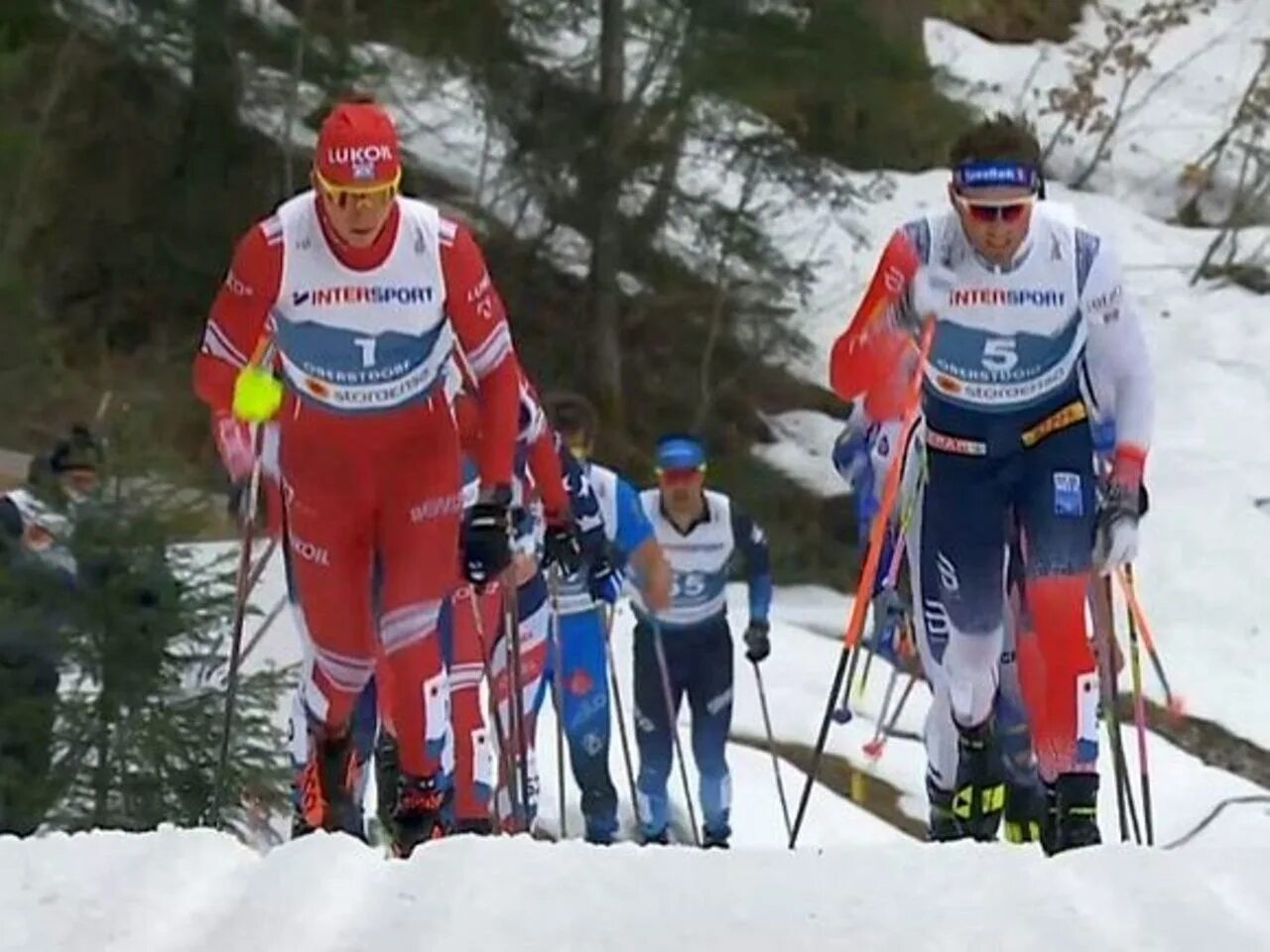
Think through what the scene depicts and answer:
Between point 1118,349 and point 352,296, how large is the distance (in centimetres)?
201

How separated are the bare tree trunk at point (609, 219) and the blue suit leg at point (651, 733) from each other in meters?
8.97

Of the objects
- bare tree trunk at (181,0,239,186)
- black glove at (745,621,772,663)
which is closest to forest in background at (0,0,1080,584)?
bare tree trunk at (181,0,239,186)

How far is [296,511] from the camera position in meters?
5.96

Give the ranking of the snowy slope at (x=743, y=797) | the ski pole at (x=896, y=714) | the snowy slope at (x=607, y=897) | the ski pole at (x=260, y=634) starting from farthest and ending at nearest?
the ski pole at (x=896, y=714), the snowy slope at (x=743, y=797), the ski pole at (x=260, y=634), the snowy slope at (x=607, y=897)

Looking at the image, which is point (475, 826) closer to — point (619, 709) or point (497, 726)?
point (497, 726)

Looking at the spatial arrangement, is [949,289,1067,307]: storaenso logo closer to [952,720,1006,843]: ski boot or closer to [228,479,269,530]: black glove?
[952,720,1006,843]: ski boot

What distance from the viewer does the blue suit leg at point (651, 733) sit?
30.8 feet

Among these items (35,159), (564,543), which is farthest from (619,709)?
(35,159)

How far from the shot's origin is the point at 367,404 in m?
5.83

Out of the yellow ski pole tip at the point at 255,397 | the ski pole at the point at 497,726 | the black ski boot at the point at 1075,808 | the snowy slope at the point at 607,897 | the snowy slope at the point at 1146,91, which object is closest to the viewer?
the snowy slope at the point at 607,897

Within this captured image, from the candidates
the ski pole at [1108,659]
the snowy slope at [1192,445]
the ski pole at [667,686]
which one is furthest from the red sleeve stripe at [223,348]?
the snowy slope at [1192,445]

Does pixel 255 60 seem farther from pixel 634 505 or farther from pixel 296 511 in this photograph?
pixel 296 511

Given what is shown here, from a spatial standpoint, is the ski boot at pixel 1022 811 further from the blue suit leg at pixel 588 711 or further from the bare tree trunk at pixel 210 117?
the bare tree trunk at pixel 210 117

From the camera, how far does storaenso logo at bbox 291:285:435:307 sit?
569cm
